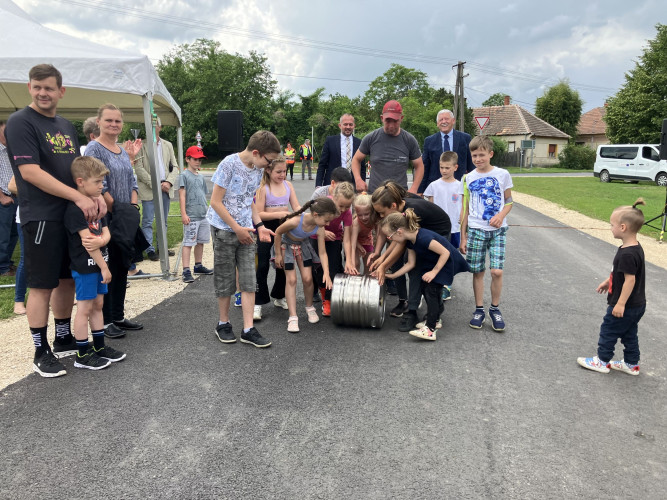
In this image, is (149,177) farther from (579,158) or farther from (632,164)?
(579,158)

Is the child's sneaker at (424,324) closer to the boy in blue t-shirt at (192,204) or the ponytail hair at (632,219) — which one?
the ponytail hair at (632,219)

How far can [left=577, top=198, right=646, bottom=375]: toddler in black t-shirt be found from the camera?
3.56 m

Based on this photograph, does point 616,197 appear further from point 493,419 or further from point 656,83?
point 656,83

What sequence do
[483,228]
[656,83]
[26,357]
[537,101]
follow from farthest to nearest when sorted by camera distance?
[537,101], [656,83], [483,228], [26,357]

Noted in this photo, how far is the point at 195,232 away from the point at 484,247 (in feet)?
13.1

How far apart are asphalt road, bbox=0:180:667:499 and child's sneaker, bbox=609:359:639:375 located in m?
0.08

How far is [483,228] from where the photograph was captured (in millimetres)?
4750

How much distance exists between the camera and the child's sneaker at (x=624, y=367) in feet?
12.4

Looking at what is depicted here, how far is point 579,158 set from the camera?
5112cm

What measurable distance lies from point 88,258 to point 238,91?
4833 cm

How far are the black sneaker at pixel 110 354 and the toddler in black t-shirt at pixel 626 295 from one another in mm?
3832

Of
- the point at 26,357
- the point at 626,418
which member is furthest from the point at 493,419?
the point at 26,357

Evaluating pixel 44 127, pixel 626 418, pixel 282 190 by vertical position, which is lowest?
pixel 626 418

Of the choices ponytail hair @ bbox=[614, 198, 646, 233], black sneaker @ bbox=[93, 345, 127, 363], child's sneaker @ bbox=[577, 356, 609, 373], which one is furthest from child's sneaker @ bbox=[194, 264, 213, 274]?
ponytail hair @ bbox=[614, 198, 646, 233]
